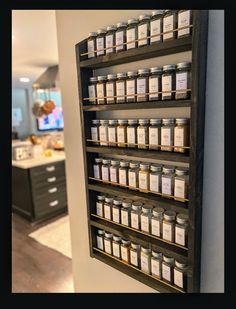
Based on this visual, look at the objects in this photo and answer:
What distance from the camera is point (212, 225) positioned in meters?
0.92

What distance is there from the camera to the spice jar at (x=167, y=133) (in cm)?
90

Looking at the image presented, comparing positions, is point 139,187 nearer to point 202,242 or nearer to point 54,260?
point 202,242

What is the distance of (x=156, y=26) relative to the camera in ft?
2.84

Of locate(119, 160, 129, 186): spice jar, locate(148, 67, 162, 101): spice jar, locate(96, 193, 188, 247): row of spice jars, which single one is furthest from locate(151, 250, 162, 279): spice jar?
locate(148, 67, 162, 101): spice jar

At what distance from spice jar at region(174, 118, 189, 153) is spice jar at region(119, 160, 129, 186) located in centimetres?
28

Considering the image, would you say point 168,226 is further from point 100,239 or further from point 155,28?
point 155,28

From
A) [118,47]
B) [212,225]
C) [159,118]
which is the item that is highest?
[118,47]

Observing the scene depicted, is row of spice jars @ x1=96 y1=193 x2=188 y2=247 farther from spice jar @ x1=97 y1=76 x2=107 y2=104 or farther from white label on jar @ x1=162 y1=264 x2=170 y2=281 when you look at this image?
spice jar @ x1=97 y1=76 x2=107 y2=104

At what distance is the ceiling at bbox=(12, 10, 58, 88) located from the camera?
6.45ft

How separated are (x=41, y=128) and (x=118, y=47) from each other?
598 centimetres

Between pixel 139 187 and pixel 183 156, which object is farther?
pixel 139 187

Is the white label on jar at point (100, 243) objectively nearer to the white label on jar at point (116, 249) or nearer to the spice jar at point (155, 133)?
the white label on jar at point (116, 249)
